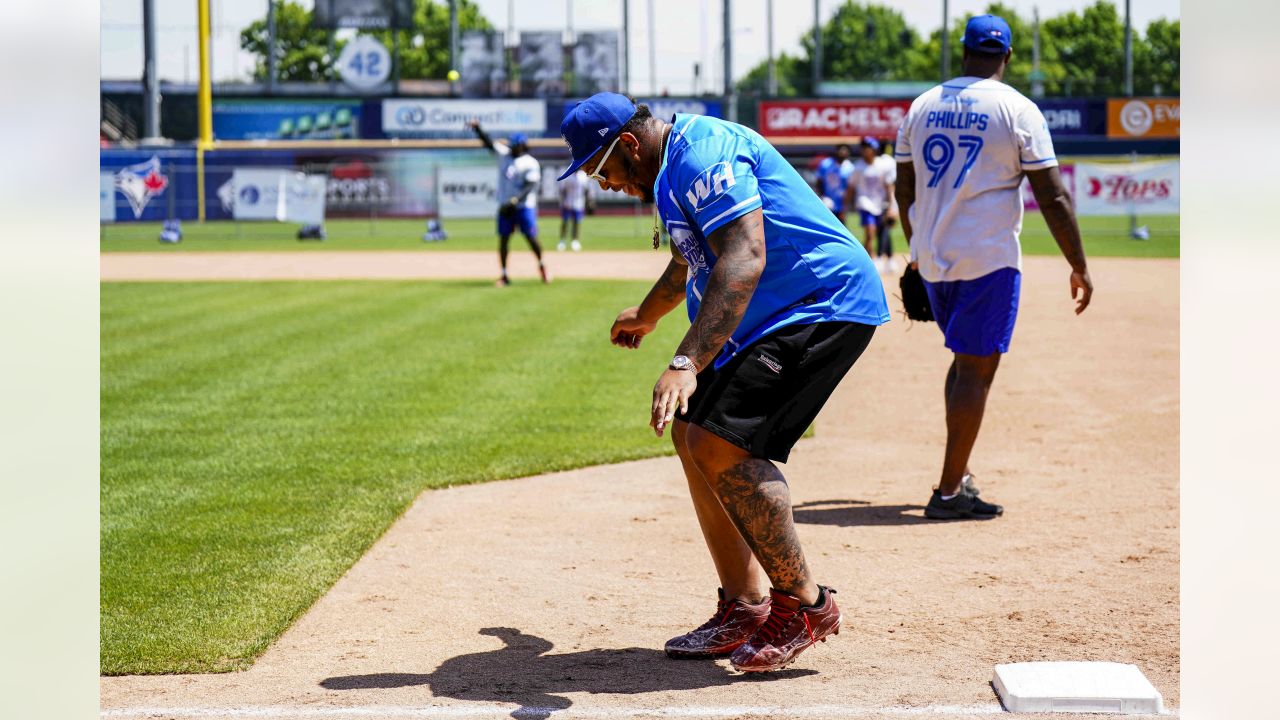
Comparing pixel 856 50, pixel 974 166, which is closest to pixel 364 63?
Answer: pixel 974 166

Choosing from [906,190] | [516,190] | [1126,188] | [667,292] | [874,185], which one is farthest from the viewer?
[1126,188]

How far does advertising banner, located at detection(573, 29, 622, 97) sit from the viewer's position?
5822 cm

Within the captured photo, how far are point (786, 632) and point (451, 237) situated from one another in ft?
101

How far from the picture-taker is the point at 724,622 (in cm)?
462

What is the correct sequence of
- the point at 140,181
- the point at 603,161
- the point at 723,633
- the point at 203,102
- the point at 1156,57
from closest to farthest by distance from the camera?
1. the point at 603,161
2. the point at 723,633
3. the point at 140,181
4. the point at 203,102
5. the point at 1156,57

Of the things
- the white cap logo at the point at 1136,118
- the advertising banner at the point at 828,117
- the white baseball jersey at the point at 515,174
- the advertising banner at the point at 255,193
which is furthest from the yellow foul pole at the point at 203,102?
the white cap logo at the point at 1136,118

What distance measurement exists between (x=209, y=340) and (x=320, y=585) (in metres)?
8.73

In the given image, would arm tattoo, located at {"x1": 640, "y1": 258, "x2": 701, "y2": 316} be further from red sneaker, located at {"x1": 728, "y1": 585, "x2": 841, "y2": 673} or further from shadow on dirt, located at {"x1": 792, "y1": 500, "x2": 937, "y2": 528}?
shadow on dirt, located at {"x1": 792, "y1": 500, "x2": 937, "y2": 528}

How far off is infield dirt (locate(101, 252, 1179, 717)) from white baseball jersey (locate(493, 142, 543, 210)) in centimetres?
1027

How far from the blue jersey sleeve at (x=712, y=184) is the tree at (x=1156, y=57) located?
61062mm

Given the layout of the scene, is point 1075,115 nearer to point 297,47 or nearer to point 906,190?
point 906,190

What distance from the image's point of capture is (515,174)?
749 inches

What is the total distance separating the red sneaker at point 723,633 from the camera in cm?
457
